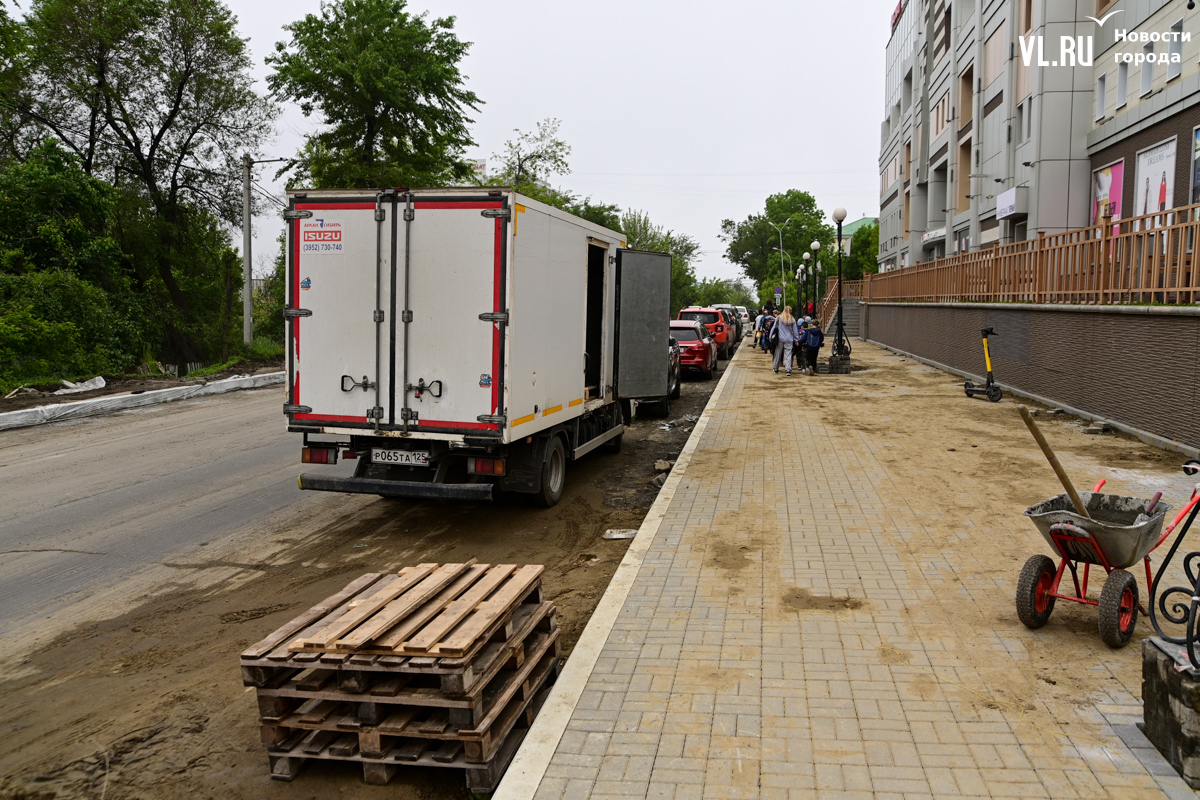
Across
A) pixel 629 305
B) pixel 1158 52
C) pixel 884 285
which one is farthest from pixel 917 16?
pixel 629 305

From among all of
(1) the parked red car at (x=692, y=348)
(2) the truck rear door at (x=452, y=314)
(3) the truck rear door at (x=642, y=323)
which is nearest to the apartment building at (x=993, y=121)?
(1) the parked red car at (x=692, y=348)

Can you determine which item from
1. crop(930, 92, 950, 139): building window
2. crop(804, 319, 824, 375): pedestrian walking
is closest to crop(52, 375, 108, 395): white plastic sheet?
crop(804, 319, 824, 375): pedestrian walking

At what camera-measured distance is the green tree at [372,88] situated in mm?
29141

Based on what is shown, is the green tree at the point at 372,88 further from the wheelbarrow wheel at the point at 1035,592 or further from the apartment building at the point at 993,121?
the wheelbarrow wheel at the point at 1035,592

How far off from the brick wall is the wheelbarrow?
→ 6190 mm

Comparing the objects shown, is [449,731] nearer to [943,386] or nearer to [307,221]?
[307,221]

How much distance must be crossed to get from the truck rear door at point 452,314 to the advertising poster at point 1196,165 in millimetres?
19383

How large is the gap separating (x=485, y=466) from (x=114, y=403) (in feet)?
41.0

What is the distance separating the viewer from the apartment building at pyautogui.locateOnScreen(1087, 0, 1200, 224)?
2012 cm

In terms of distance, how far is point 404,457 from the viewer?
785 centimetres

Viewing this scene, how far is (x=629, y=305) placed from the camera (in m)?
11.3

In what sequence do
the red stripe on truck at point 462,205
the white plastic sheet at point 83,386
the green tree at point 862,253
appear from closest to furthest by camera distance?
the red stripe on truck at point 462,205, the white plastic sheet at point 83,386, the green tree at point 862,253

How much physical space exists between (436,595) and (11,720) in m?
2.32

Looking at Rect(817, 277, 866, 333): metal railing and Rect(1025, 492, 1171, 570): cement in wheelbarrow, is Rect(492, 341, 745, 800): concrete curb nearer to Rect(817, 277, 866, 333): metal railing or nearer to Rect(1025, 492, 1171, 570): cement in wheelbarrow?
Rect(1025, 492, 1171, 570): cement in wheelbarrow
